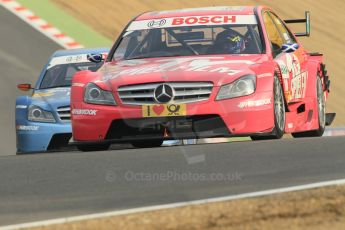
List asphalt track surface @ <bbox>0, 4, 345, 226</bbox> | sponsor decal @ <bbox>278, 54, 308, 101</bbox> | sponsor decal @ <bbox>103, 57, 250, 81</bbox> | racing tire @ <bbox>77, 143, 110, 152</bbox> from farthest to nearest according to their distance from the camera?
sponsor decal @ <bbox>278, 54, 308, 101</bbox> < racing tire @ <bbox>77, 143, 110, 152</bbox> < sponsor decal @ <bbox>103, 57, 250, 81</bbox> < asphalt track surface @ <bbox>0, 4, 345, 226</bbox>

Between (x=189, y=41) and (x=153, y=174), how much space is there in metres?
3.97

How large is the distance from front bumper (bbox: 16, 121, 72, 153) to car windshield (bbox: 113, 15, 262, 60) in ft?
7.31

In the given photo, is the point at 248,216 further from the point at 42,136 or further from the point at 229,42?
the point at 42,136

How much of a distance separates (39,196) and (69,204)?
1.94ft

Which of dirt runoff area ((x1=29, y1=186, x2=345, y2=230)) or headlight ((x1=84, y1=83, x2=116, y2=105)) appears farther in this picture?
headlight ((x1=84, y1=83, x2=116, y2=105))

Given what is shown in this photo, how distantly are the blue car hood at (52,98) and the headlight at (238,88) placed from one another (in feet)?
13.7

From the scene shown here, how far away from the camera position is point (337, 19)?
31.7 metres

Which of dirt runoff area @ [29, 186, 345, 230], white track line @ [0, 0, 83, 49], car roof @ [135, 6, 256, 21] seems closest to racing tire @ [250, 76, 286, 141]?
car roof @ [135, 6, 256, 21]

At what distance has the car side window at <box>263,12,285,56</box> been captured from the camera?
41.8 ft

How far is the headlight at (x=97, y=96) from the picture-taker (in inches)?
442

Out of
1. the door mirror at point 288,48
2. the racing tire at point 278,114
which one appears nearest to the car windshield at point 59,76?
the door mirror at point 288,48

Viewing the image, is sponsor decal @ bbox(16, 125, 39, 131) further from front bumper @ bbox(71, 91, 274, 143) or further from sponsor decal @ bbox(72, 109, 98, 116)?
front bumper @ bbox(71, 91, 274, 143)

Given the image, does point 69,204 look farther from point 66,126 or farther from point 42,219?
point 66,126

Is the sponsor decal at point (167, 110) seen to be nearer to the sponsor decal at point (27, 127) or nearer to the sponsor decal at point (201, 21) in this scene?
the sponsor decal at point (201, 21)
